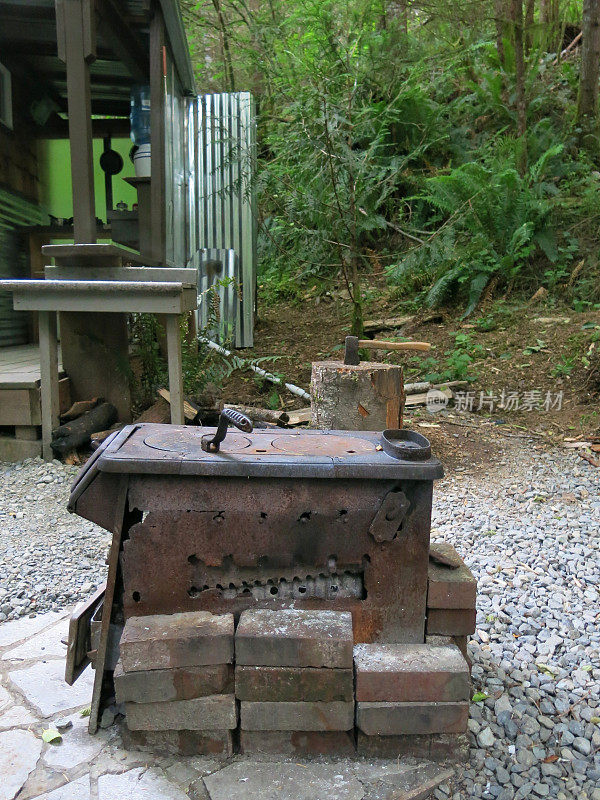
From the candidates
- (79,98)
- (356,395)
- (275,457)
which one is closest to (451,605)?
(275,457)

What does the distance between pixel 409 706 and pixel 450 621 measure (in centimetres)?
36

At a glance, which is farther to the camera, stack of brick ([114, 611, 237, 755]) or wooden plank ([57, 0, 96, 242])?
wooden plank ([57, 0, 96, 242])

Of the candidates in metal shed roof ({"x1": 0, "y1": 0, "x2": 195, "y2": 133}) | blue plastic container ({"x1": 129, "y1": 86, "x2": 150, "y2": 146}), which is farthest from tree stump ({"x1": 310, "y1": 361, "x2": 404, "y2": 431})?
blue plastic container ({"x1": 129, "y1": 86, "x2": 150, "y2": 146})

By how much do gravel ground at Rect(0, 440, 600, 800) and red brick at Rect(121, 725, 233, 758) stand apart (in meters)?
0.70

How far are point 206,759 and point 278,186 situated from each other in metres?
6.96

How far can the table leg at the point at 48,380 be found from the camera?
16.7ft

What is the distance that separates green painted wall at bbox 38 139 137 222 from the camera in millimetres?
8586

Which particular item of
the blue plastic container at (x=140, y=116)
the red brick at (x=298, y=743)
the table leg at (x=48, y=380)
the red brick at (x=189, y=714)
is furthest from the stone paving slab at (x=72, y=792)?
the blue plastic container at (x=140, y=116)

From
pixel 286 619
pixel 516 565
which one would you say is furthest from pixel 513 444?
pixel 286 619

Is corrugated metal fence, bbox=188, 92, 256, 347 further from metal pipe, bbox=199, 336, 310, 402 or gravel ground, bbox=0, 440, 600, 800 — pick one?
gravel ground, bbox=0, 440, 600, 800

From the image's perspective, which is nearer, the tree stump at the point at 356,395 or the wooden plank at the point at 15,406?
the tree stump at the point at 356,395

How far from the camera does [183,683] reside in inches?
79.5

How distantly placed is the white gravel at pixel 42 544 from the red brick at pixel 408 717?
6.05 ft

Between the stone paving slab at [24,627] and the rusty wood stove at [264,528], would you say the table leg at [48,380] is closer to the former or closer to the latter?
the stone paving slab at [24,627]
